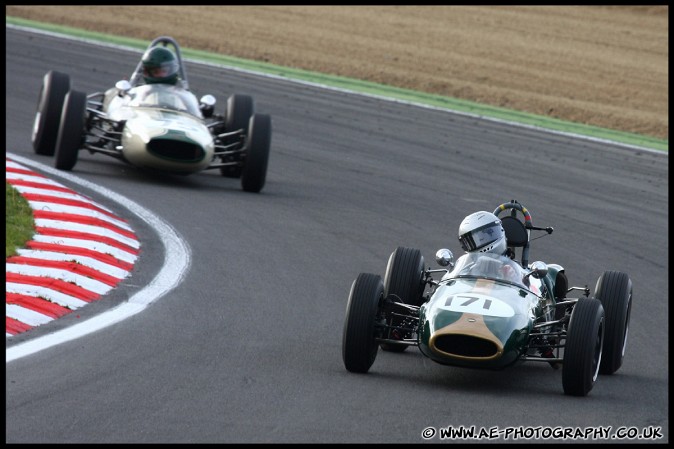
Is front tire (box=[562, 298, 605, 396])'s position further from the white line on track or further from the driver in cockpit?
the white line on track

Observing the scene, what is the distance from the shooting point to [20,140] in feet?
54.5

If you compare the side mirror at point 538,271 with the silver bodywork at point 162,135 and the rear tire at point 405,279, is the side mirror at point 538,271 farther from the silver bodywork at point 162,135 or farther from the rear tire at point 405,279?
the silver bodywork at point 162,135

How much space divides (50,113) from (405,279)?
740 centimetres

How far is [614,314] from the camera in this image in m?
8.84

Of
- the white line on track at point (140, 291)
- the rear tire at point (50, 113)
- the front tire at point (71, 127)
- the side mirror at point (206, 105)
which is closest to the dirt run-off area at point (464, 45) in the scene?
the side mirror at point (206, 105)

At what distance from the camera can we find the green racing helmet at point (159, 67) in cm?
1560

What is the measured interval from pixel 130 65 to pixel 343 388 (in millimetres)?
19121

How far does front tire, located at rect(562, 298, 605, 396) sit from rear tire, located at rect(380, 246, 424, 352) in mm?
1469

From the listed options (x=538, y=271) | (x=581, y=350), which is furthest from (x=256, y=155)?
(x=581, y=350)

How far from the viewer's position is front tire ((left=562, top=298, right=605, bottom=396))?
303 inches

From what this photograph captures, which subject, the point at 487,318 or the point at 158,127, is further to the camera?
the point at 158,127

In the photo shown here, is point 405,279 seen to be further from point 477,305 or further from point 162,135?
point 162,135

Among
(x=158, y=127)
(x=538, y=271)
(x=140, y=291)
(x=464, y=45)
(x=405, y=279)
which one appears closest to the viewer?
(x=538, y=271)

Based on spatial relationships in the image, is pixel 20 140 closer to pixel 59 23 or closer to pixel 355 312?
pixel 355 312
